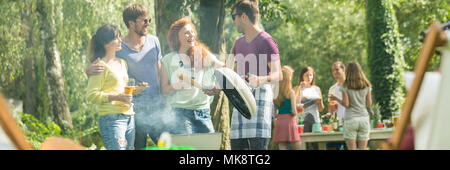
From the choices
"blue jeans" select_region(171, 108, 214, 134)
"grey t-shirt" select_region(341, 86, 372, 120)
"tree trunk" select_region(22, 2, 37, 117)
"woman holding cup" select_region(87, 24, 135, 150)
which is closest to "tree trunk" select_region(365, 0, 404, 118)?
"grey t-shirt" select_region(341, 86, 372, 120)

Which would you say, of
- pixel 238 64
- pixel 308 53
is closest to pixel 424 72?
pixel 238 64

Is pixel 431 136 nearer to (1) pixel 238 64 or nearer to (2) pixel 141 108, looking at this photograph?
(1) pixel 238 64

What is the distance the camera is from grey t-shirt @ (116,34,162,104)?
12.4ft

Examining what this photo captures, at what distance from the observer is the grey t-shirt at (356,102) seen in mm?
4898

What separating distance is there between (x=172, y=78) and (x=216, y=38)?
6.42 feet

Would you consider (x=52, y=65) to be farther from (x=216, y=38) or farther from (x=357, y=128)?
(x=357, y=128)

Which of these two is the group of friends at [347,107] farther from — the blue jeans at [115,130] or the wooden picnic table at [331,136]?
the blue jeans at [115,130]

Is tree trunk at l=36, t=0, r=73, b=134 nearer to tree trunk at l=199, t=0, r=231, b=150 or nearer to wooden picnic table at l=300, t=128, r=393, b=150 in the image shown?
tree trunk at l=199, t=0, r=231, b=150

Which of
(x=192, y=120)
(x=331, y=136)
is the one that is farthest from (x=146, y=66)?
(x=331, y=136)

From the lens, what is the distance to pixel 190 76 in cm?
363

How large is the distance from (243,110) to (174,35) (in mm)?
778

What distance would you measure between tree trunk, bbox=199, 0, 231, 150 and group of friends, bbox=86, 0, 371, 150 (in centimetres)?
166
